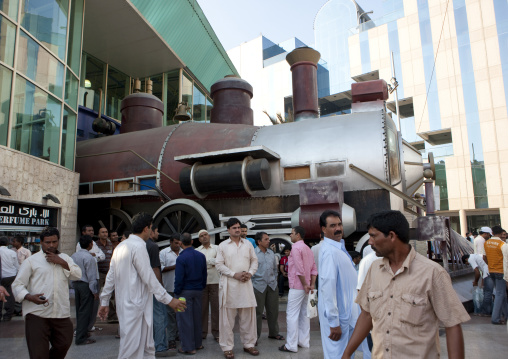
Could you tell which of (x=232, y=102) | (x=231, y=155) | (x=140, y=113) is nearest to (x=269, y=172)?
(x=231, y=155)

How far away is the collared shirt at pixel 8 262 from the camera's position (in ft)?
23.9

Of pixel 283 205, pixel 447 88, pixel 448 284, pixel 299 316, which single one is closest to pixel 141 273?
pixel 299 316

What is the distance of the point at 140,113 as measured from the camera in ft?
44.8

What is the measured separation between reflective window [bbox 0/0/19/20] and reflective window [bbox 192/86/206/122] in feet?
44.0

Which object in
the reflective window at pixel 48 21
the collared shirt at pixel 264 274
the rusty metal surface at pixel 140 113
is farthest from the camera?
the rusty metal surface at pixel 140 113

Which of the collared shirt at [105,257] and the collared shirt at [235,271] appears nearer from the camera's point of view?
the collared shirt at [235,271]

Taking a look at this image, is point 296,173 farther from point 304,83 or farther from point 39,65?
point 39,65

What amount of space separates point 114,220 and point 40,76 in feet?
12.8

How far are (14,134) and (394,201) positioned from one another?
802 centimetres

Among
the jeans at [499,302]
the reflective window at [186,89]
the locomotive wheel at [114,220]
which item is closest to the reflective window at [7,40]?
the locomotive wheel at [114,220]

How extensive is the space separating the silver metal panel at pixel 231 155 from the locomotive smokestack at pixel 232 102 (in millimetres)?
3222

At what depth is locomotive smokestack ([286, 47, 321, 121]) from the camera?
1109 centimetres

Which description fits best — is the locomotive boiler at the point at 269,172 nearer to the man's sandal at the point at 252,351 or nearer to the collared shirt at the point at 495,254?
the collared shirt at the point at 495,254

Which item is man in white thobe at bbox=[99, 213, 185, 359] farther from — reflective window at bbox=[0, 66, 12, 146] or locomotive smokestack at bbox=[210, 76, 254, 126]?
locomotive smokestack at bbox=[210, 76, 254, 126]
